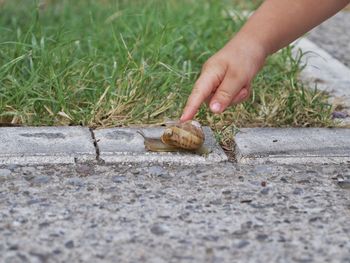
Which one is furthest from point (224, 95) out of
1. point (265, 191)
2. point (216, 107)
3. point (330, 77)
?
point (330, 77)

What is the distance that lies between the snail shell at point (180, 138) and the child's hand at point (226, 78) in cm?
8

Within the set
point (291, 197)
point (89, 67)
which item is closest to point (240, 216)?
point (291, 197)

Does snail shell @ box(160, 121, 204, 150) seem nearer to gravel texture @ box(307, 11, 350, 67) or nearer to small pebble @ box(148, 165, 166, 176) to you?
small pebble @ box(148, 165, 166, 176)

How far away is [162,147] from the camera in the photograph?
81.6 inches

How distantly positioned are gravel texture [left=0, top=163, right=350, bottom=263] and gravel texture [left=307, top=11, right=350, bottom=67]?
151 cm

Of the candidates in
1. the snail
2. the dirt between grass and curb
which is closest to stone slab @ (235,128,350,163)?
the dirt between grass and curb

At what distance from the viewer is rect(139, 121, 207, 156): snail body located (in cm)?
201

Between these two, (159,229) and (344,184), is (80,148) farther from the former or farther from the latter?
(344,184)

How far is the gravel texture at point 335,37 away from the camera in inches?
138

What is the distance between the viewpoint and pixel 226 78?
196 centimetres

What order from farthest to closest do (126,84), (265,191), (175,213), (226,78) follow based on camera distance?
(126,84) → (226,78) → (265,191) → (175,213)

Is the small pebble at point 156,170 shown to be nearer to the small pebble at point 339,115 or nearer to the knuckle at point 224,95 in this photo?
the knuckle at point 224,95

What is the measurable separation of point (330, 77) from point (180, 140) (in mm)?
1077

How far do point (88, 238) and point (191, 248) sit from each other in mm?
205
